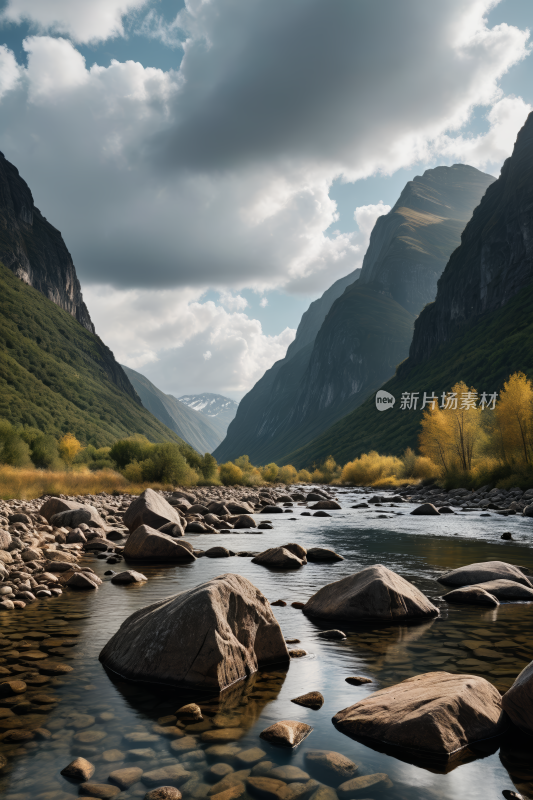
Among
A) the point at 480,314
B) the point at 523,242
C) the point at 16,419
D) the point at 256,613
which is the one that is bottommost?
the point at 256,613

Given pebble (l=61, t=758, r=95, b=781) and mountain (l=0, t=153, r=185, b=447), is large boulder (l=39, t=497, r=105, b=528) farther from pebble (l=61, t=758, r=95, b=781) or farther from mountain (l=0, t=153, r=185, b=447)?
mountain (l=0, t=153, r=185, b=447)

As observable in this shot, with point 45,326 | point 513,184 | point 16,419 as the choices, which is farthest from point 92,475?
point 513,184

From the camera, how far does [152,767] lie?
447 cm

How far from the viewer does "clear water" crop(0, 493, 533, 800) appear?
4395mm

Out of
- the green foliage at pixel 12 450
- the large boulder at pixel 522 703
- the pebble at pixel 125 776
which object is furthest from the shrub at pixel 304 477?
the pebble at pixel 125 776

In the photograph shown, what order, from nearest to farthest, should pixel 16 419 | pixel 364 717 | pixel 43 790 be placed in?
pixel 43 790
pixel 364 717
pixel 16 419

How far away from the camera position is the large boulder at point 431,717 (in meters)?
4.77

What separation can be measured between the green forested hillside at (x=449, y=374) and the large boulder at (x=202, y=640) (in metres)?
83.8

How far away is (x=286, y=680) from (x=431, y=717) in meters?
2.23

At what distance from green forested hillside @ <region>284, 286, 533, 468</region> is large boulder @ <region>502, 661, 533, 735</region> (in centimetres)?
8416

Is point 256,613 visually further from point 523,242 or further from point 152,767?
point 523,242

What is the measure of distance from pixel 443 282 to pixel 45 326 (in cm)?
10630

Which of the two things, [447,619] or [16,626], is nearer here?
[16,626]

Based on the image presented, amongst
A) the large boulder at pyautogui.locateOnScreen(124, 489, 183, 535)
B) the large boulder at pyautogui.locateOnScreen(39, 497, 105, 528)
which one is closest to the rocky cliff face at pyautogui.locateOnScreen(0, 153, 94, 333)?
the large boulder at pyautogui.locateOnScreen(39, 497, 105, 528)
